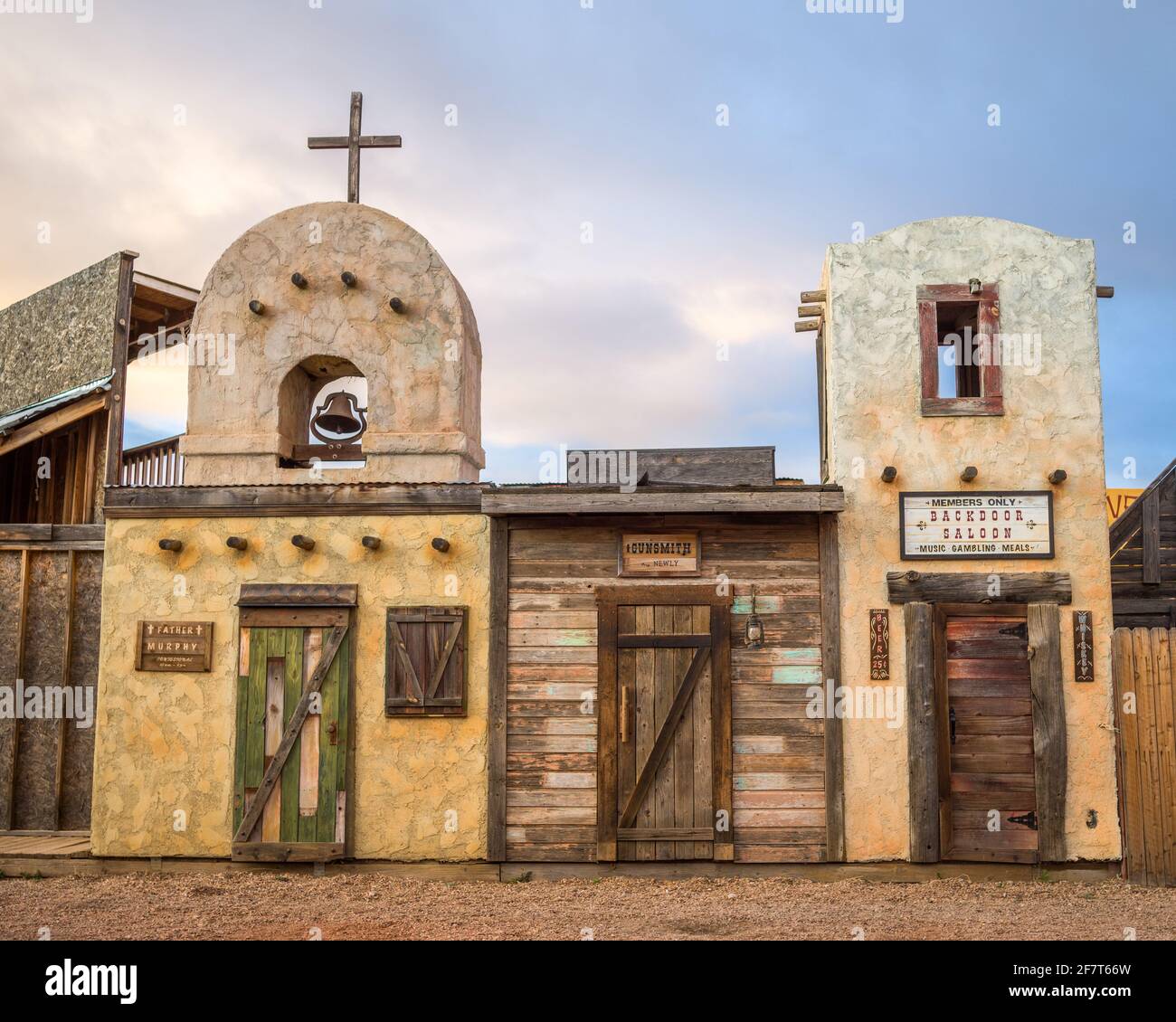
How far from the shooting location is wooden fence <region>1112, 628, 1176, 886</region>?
10.1 meters

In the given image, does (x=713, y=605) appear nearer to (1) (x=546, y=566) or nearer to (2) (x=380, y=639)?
(1) (x=546, y=566)

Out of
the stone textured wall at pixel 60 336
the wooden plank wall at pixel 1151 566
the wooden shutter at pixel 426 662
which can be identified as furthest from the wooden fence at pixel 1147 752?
the stone textured wall at pixel 60 336

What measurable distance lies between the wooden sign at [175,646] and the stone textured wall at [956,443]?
5895 millimetres

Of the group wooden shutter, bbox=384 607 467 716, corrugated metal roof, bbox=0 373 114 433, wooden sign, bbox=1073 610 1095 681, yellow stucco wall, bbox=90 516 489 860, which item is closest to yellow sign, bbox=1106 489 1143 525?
wooden sign, bbox=1073 610 1095 681

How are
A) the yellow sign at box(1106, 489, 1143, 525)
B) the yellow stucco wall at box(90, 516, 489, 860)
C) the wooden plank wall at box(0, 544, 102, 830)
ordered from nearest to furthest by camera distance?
the yellow stucco wall at box(90, 516, 489, 860) < the wooden plank wall at box(0, 544, 102, 830) < the yellow sign at box(1106, 489, 1143, 525)

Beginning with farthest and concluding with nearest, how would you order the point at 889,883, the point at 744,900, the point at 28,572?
the point at 28,572, the point at 889,883, the point at 744,900

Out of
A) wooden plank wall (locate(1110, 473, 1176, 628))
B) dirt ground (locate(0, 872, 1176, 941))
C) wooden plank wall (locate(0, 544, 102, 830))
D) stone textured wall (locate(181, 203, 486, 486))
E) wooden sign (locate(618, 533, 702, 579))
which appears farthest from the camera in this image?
wooden plank wall (locate(1110, 473, 1176, 628))

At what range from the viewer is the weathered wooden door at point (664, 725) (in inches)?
406

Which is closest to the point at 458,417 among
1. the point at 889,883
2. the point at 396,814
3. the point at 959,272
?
the point at 396,814

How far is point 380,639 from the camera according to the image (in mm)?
10672

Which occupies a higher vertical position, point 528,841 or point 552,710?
point 552,710

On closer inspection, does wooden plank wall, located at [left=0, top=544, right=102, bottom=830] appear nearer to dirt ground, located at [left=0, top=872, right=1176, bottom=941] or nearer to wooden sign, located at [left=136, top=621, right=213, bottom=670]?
wooden sign, located at [left=136, top=621, right=213, bottom=670]

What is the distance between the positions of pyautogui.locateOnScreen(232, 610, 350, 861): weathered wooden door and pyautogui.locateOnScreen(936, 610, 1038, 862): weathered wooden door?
17.9 feet

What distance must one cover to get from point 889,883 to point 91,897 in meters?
6.81
